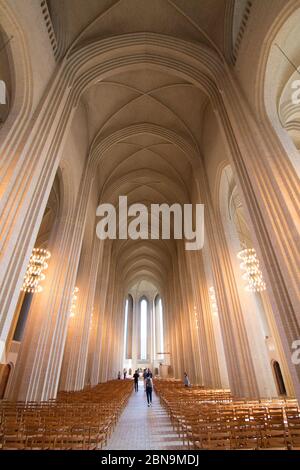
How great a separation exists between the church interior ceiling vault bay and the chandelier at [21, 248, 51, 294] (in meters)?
0.07

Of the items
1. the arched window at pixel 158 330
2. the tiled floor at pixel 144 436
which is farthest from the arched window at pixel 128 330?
the tiled floor at pixel 144 436

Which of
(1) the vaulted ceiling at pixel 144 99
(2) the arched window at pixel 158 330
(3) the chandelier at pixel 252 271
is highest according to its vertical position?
(1) the vaulted ceiling at pixel 144 99

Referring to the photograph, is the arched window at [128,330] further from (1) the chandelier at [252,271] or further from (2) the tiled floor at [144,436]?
(1) the chandelier at [252,271]

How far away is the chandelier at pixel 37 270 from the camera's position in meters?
8.68

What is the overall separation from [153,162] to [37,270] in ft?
37.9

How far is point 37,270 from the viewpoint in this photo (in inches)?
351

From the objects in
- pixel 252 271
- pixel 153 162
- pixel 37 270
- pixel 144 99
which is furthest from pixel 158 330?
pixel 144 99

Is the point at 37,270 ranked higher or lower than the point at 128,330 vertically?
lower

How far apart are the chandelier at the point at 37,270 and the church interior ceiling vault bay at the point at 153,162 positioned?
0.07 metres

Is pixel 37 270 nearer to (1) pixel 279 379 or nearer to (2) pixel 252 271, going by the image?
(2) pixel 252 271

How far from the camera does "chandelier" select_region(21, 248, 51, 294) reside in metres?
8.68

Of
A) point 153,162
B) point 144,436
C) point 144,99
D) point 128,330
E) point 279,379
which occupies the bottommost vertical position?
point 144,436

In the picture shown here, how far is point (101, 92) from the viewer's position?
476 inches
